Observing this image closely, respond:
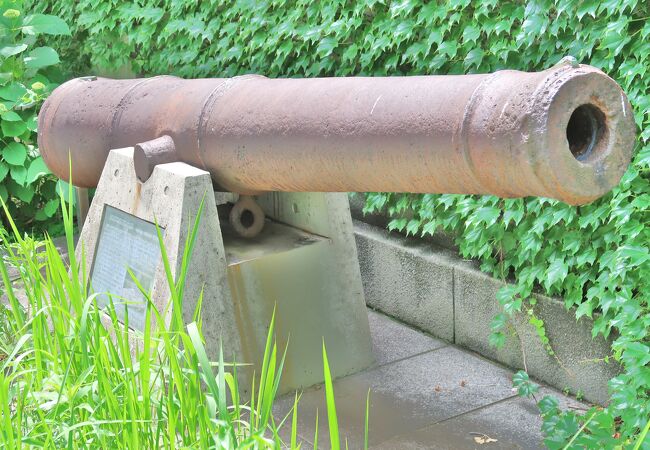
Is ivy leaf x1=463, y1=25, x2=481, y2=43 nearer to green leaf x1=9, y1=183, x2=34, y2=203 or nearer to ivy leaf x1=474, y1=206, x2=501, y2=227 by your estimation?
ivy leaf x1=474, y1=206, x2=501, y2=227

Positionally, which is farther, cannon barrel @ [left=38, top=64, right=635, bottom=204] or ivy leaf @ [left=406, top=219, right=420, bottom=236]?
ivy leaf @ [left=406, top=219, right=420, bottom=236]

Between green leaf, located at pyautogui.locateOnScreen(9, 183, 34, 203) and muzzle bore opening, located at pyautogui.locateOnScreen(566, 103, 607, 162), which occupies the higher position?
muzzle bore opening, located at pyautogui.locateOnScreen(566, 103, 607, 162)

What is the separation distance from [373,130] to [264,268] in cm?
115

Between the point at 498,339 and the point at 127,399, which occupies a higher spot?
the point at 127,399

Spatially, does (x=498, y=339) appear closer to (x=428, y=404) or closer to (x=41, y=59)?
(x=428, y=404)

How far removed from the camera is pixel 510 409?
416 centimetres

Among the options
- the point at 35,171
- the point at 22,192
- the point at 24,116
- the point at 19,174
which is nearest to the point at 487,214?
the point at 35,171

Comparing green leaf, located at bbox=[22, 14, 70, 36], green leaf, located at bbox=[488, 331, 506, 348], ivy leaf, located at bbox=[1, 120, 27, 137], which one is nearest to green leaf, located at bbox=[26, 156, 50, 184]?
ivy leaf, located at bbox=[1, 120, 27, 137]

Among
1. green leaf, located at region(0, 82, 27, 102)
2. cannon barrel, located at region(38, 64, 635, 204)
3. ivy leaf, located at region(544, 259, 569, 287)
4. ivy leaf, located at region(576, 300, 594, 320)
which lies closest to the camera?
cannon barrel, located at region(38, 64, 635, 204)

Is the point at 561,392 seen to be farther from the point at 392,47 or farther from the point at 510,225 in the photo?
the point at 392,47

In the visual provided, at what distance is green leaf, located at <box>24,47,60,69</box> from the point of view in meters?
7.27

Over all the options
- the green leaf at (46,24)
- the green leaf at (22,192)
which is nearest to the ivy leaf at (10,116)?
the green leaf at (22,192)

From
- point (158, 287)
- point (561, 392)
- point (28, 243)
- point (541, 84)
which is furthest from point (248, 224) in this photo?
point (541, 84)

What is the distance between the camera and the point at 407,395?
14.1ft
